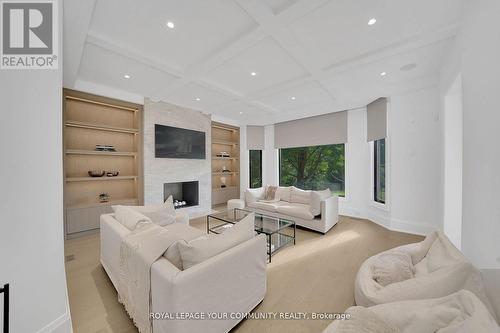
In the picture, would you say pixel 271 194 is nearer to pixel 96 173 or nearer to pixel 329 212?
pixel 329 212

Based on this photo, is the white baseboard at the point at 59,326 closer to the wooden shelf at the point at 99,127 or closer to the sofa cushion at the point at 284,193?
the wooden shelf at the point at 99,127

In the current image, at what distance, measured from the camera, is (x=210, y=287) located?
4.24 ft

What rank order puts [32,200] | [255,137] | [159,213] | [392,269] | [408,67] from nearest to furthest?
[32,200] < [392,269] < [159,213] < [408,67] < [255,137]

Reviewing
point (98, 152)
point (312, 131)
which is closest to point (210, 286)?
point (98, 152)

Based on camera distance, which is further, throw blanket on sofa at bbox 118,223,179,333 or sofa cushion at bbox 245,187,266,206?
sofa cushion at bbox 245,187,266,206

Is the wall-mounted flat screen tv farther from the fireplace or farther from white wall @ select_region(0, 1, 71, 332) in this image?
white wall @ select_region(0, 1, 71, 332)

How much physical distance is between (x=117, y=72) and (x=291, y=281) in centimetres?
392

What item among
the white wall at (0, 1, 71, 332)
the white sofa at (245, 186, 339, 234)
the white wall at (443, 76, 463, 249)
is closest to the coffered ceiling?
the white wall at (443, 76, 463, 249)

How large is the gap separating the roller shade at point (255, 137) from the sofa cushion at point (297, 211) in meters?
2.78

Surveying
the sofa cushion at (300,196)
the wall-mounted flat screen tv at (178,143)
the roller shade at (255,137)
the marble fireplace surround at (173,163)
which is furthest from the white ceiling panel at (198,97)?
the sofa cushion at (300,196)

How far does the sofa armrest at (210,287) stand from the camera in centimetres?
115

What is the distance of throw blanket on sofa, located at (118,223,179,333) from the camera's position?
1.33 metres

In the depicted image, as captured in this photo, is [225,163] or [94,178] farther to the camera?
[225,163]

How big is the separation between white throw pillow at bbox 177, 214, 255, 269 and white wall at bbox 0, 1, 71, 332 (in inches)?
36.1
